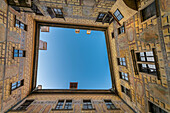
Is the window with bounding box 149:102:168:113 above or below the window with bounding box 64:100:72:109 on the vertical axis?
above

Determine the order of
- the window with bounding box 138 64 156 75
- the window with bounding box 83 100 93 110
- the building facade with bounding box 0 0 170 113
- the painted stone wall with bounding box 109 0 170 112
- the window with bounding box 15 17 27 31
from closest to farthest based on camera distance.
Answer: the painted stone wall with bounding box 109 0 170 112 → the building facade with bounding box 0 0 170 113 → the window with bounding box 138 64 156 75 → the window with bounding box 15 17 27 31 → the window with bounding box 83 100 93 110

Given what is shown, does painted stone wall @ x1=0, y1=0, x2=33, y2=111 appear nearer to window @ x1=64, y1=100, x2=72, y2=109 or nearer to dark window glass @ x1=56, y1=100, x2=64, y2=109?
dark window glass @ x1=56, y1=100, x2=64, y2=109

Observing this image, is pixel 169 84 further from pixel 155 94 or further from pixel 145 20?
pixel 145 20

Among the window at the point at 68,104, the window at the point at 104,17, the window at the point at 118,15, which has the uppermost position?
the window at the point at 104,17

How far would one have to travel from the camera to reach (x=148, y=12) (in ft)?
22.3

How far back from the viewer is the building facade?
5965mm

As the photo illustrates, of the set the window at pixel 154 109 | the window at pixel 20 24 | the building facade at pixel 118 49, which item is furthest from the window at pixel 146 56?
the window at pixel 20 24

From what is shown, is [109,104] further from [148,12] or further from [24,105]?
[148,12]

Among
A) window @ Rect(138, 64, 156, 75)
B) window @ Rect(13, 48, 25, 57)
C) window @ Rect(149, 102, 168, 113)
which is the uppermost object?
window @ Rect(13, 48, 25, 57)

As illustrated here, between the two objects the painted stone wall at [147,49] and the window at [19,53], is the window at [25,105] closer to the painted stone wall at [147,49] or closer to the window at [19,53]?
the window at [19,53]

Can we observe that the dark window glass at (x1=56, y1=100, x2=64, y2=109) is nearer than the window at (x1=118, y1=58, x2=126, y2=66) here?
Yes

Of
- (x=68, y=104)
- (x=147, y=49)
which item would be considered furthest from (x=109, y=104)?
(x=147, y=49)

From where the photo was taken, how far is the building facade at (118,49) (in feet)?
19.6

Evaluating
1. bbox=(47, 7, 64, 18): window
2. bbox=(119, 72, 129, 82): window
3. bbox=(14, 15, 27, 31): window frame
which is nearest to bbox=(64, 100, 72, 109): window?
bbox=(119, 72, 129, 82): window
